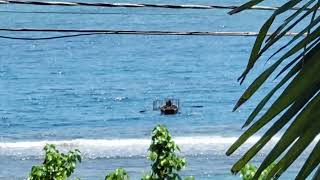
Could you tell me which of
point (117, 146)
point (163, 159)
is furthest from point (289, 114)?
Answer: point (117, 146)

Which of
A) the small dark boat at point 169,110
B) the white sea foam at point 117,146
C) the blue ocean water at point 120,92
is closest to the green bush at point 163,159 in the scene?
the blue ocean water at point 120,92

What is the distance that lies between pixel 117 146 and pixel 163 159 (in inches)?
851

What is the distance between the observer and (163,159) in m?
5.72

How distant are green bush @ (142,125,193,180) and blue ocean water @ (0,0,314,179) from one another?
17.3 feet

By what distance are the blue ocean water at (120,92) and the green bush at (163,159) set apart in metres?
5.28

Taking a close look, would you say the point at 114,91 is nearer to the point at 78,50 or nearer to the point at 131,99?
the point at 131,99

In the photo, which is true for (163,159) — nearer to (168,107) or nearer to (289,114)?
(289,114)

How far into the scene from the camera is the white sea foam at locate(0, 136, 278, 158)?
25.0 meters

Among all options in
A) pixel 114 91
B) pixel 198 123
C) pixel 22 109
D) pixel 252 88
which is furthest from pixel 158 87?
pixel 252 88

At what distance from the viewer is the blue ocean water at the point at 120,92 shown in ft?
82.1

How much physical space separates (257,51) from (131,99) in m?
43.7

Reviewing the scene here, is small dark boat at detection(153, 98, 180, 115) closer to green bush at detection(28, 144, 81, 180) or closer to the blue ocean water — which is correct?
the blue ocean water

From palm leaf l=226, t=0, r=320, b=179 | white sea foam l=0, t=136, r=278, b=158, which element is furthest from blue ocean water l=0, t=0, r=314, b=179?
palm leaf l=226, t=0, r=320, b=179

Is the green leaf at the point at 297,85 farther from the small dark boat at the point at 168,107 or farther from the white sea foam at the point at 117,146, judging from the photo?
the small dark boat at the point at 168,107
